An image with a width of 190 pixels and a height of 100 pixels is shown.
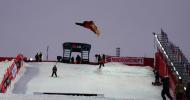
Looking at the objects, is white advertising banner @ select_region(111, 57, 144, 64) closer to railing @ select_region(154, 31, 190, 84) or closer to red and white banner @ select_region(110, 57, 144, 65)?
red and white banner @ select_region(110, 57, 144, 65)

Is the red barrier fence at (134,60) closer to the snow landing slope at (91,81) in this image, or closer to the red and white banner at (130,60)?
the red and white banner at (130,60)

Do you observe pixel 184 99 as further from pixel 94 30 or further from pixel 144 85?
pixel 94 30

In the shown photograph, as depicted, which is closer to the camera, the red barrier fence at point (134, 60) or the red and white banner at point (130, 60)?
the red barrier fence at point (134, 60)

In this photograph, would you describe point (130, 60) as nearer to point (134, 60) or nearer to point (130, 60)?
point (130, 60)

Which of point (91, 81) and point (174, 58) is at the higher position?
point (174, 58)

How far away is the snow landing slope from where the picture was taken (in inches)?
971

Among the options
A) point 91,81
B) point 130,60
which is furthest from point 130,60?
point 91,81

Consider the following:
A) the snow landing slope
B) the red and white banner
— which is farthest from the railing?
the red and white banner

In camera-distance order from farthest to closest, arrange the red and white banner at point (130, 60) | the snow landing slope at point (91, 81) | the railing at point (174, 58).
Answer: the red and white banner at point (130, 60), the railing at point (174, 58), the snow landing slope at point (91, 81)

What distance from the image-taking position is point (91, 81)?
95.2ft

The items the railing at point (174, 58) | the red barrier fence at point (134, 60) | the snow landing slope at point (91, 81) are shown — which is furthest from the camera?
the red barrier fence at point (134, 60)

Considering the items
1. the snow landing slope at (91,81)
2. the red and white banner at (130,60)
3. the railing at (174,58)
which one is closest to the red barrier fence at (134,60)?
the red and white banner at (130,60)

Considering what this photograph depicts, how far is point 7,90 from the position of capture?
23.8m

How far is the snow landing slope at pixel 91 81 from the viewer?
24.7 metres
